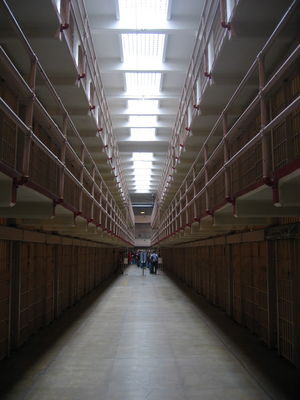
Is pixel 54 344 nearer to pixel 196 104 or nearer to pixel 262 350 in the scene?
pixel 262 350

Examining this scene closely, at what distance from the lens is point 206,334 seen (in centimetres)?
790

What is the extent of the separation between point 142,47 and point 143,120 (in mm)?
5071

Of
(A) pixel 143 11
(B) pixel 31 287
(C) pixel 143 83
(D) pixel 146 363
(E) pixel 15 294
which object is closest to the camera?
(D) pixel 146 363

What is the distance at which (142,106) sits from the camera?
1422 cm

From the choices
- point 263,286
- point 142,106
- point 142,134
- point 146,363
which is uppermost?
point 142,106

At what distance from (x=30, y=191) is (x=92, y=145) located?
21.9 feet

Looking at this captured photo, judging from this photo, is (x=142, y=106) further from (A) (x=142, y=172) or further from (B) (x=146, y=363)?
(A) (x=142, y=172)

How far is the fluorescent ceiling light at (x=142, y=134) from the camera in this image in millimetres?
17031

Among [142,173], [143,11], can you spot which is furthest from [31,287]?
[142,173]

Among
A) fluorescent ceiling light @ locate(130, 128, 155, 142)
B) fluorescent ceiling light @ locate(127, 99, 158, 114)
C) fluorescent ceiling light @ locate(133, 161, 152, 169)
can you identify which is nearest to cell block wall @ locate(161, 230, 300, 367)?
fluorescent ceiling light @ locate(127, 99, 158, 114)

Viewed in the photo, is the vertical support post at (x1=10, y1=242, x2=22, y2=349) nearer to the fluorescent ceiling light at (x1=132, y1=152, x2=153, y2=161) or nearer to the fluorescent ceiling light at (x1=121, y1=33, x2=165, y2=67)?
the fluorescent ceiling light at (x1=121, y1=33, x2=165, y2=67)

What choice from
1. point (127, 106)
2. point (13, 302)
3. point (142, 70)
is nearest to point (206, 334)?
point (13, 302)

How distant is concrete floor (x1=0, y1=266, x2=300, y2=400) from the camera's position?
478cm

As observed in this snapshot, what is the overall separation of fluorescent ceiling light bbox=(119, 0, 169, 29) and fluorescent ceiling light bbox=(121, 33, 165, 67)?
84 centimetres
